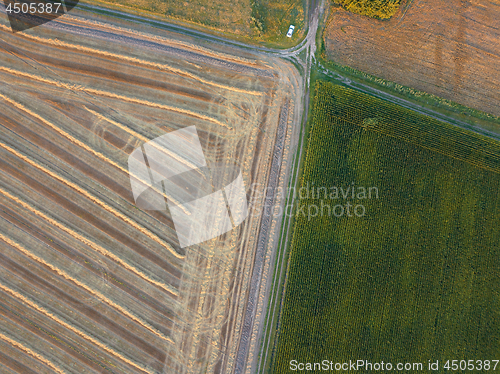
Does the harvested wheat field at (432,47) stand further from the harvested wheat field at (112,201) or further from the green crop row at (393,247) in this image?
the harvested wheat field at (112,201)

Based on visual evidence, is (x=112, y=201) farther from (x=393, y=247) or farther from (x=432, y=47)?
(x=432, y=47)

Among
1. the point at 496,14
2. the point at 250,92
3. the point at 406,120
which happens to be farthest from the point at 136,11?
the point at 496,14

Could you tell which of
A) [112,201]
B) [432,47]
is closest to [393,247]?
[432,47]

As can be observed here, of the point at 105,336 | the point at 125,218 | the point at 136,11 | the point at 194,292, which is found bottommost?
the point at 105,336

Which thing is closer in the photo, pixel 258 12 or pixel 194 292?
pixel 194 292

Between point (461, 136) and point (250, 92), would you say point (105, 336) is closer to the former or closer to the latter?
point (250, 92)
